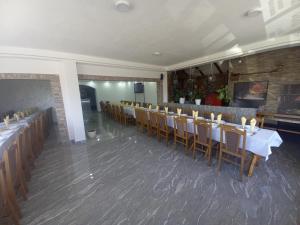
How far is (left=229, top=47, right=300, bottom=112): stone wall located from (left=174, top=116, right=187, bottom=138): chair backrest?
404 centimetres

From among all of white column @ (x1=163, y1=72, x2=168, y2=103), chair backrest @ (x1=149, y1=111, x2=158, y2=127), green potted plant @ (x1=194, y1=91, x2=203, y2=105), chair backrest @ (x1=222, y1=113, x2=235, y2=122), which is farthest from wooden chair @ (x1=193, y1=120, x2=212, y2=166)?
white column @ (x1=163, y1=72, x2=168, y2=103)

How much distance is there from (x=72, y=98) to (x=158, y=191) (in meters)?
3.65

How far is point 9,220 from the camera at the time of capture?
5.72ft

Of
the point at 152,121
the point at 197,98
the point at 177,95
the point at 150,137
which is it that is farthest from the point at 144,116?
the point at 177,95

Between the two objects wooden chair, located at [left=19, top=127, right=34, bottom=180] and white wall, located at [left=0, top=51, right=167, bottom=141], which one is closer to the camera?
wooden chair, located at [left=19, top=127, right=34, bottom=180]

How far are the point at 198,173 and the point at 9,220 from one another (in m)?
2.83

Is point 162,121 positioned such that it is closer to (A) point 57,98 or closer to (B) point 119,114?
(A) point 57,98

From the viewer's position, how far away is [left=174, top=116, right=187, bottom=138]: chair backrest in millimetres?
3075

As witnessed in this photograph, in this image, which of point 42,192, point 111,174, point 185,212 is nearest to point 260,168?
point 185,212

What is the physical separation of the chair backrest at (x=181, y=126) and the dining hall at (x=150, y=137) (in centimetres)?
4

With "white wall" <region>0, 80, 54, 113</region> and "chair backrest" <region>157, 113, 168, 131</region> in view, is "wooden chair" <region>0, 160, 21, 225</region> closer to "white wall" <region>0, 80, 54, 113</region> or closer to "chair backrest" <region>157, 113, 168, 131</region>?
"chair backrest" <region>157, 113, 168, 131</region>

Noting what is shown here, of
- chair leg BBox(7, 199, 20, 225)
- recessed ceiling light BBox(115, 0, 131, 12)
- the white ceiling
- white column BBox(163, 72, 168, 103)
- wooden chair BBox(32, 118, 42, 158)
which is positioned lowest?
chair leg BBox(7, 199, 20, 225)

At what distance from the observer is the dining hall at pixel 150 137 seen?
180cm

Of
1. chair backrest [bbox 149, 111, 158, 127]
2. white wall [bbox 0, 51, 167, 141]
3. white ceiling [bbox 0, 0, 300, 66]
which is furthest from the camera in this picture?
chair backrest [bbox 149, 111, 158, 127]
